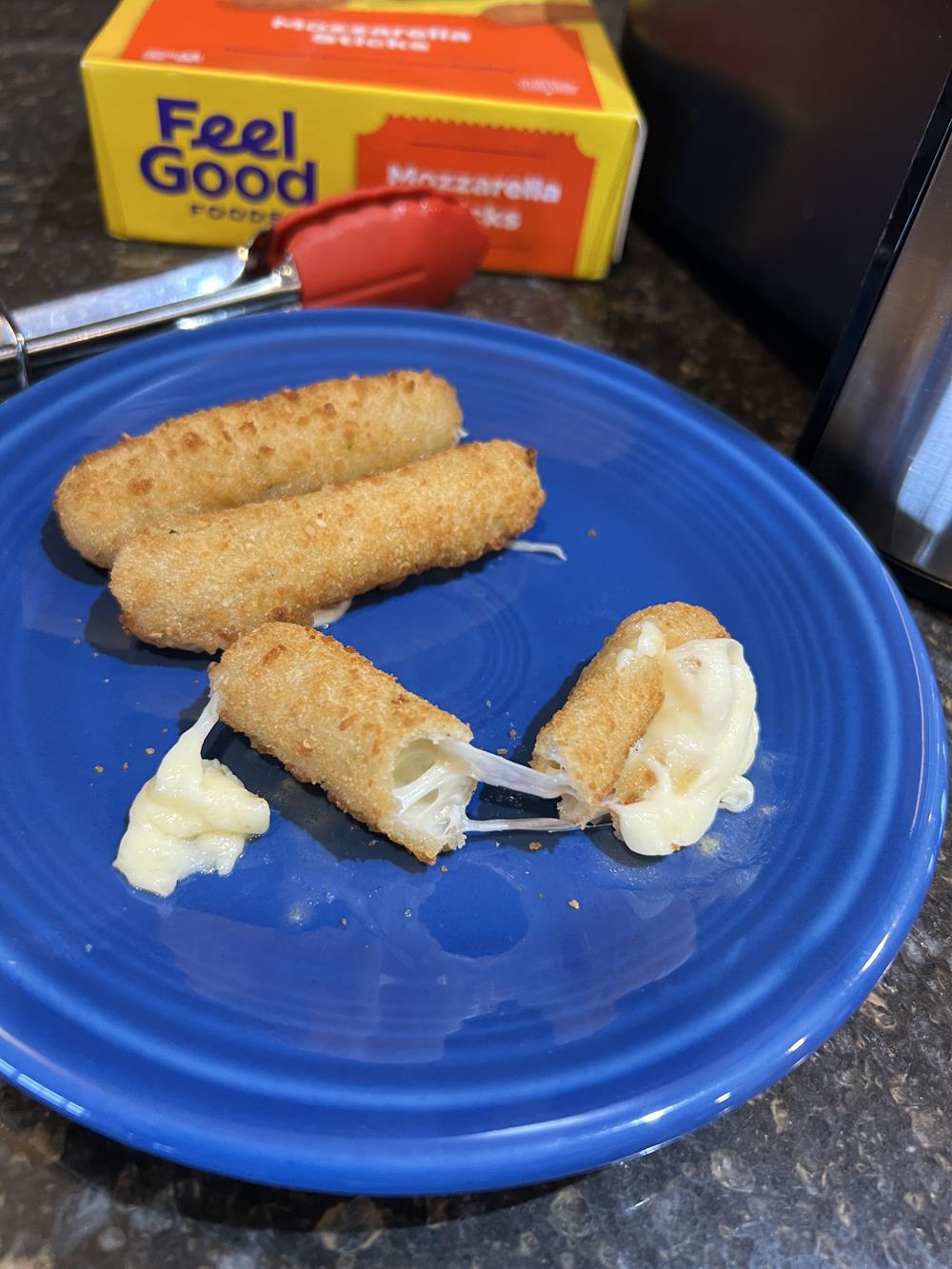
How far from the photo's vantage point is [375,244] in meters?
1.77

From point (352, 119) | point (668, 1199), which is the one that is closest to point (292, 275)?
point (352, 119)

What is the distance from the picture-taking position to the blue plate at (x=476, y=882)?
88 cm

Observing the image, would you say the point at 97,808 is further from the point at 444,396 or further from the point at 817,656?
the point at 817,656

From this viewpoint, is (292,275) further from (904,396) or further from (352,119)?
(904,396)

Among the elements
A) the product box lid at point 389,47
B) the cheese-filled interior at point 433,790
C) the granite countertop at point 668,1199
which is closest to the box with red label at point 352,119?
the product box lid at point 389,47

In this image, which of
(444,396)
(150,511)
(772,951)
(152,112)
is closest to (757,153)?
(444,396)

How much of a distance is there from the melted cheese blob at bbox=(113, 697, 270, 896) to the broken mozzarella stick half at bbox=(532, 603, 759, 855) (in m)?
0.35

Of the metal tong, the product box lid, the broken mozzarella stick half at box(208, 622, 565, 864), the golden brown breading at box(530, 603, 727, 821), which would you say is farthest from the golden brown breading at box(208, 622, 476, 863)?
the product box lid

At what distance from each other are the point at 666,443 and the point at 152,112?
3.73 feet

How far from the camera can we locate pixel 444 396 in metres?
1.58

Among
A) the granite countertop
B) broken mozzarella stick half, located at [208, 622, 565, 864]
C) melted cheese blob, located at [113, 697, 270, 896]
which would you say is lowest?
the granite countertop

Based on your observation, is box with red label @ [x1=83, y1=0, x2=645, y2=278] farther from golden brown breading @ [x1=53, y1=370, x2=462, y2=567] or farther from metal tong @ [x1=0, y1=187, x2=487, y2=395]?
golden brown breading @ [x1=53, y1=370, x2=462, y2=567]

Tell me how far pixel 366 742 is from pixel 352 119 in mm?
1313

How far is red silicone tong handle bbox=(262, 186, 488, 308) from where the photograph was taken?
1.73 meters
